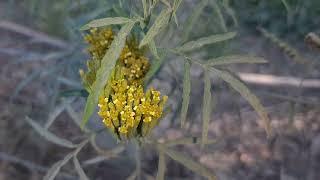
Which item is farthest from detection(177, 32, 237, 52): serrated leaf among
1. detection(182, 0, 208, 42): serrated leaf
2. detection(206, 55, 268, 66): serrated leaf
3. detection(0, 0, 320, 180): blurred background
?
detection(0, 0, 320, 180): blurred background

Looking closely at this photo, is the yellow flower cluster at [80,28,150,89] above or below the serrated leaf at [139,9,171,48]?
below

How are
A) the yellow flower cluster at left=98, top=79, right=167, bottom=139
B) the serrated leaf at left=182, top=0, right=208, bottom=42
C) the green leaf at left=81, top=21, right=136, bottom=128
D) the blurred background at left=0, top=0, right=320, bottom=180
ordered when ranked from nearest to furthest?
the green leaf at left=81, top=21, right=136, bottom=128 → the yellow flower cluster at left=98, top=79, right=167, bottom=139 → the serrated leaf at left=182, top=0, right=208, bottom=42 → the blurred background at left=0, top=0, right=320, bottom=180

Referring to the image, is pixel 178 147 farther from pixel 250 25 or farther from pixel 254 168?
pixel 250 25

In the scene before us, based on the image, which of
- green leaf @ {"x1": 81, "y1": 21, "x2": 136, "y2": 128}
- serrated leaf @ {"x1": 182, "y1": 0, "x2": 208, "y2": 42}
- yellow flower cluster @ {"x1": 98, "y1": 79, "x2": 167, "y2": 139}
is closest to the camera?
green leaf @ {"x1": 81, "y1": 21, "x2": 136, "y2": 128}

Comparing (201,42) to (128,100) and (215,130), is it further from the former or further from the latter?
(215,130)

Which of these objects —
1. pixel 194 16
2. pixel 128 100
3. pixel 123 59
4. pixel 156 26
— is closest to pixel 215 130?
pixel 194 16

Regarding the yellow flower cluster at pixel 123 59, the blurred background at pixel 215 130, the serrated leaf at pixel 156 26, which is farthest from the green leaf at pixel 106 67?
the blurred background at pixel 215 130

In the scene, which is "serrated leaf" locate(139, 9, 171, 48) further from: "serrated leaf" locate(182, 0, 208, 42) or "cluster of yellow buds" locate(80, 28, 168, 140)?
"serrated leaf" locate(182, 0, 208, 42)
